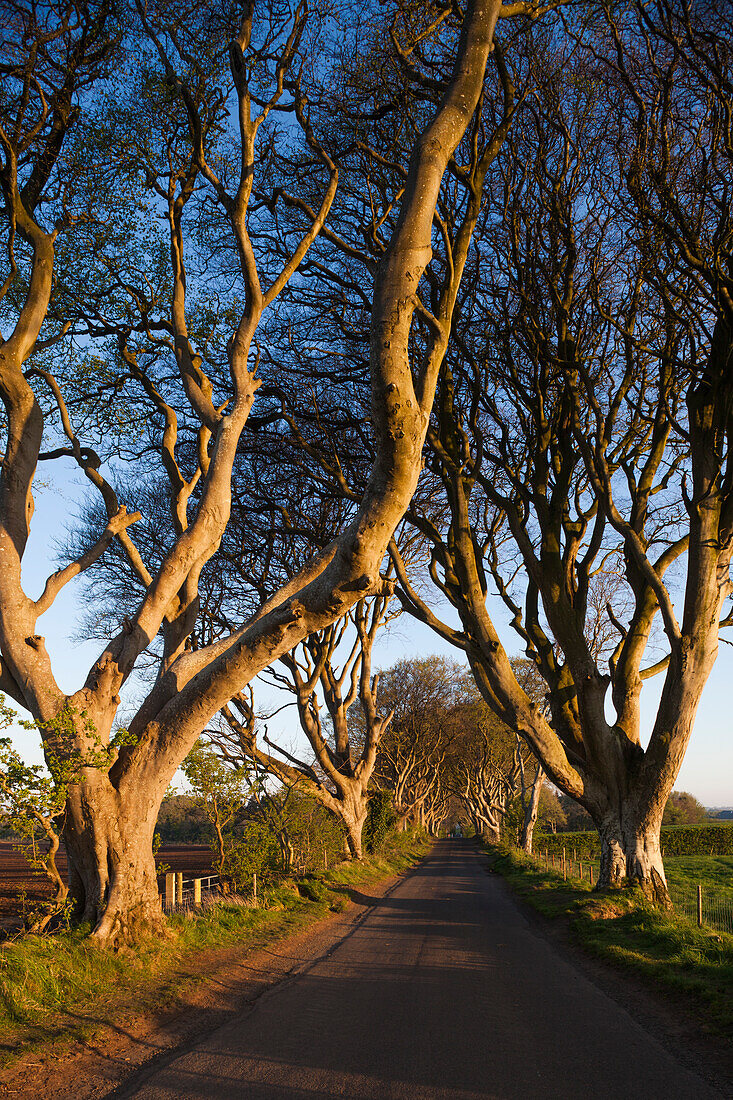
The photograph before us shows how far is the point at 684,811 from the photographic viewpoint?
273 feet

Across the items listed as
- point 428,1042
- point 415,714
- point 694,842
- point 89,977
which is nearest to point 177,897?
point 89,977

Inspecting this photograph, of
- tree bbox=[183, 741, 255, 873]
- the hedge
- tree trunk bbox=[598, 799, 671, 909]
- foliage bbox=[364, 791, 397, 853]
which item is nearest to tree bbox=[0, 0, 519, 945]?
tree bbox=[183, 741, 255, 873]

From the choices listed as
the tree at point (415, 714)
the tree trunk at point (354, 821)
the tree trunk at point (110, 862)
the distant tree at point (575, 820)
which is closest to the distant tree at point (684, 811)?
the distant tree at point (575, 820)

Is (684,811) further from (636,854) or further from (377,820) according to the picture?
(636,854)

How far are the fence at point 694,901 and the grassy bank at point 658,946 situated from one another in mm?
847

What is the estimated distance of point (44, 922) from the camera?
25.1ft

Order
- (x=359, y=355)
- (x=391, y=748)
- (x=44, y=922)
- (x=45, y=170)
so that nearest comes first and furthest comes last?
(x=44, y=922), (x=45, y=170), (x=359, y=355), (x=391, y=748)

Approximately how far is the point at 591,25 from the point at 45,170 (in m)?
8.26

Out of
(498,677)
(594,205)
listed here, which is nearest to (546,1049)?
(498,677)

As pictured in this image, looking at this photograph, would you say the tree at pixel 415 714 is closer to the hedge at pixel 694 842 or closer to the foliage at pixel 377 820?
the foliage at pixel 377 820

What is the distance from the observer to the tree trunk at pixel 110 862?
7895 mm

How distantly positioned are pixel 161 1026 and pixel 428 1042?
2.15 meters

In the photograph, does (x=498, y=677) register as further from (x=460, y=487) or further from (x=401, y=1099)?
(x=401, y=1099)

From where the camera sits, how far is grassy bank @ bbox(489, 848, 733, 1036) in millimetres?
6700
